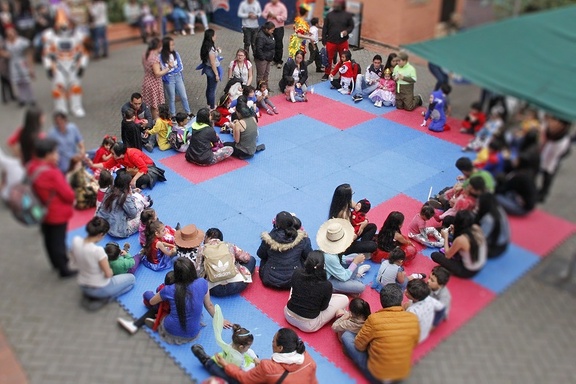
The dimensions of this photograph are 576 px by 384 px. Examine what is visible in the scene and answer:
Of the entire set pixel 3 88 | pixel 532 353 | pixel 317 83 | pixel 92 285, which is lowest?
pixel 317 83

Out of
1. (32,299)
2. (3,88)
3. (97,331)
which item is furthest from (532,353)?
(3,88)

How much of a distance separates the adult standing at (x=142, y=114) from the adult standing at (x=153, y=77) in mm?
67

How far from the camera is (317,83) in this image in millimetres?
10844

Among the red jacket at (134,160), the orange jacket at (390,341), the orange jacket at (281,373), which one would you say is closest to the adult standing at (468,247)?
the orange jacket at (390,341)

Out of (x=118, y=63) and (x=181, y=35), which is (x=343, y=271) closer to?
(x=181, y=35)

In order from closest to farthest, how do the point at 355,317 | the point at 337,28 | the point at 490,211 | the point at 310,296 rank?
the point at 490,211
the point at 355,317
the point at 310,296
the point at 337,28

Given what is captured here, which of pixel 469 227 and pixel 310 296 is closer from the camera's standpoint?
pixel 469 227

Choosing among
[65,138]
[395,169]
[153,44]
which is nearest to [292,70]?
[395,169]

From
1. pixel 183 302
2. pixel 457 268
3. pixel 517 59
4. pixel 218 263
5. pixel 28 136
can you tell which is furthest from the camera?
pixel 218 263

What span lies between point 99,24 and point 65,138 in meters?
0.69

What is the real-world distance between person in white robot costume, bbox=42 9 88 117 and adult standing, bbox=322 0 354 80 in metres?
3.46

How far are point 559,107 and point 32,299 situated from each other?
11.6 ft

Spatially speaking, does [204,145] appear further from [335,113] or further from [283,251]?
[283,251]

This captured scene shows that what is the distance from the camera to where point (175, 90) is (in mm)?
6895
